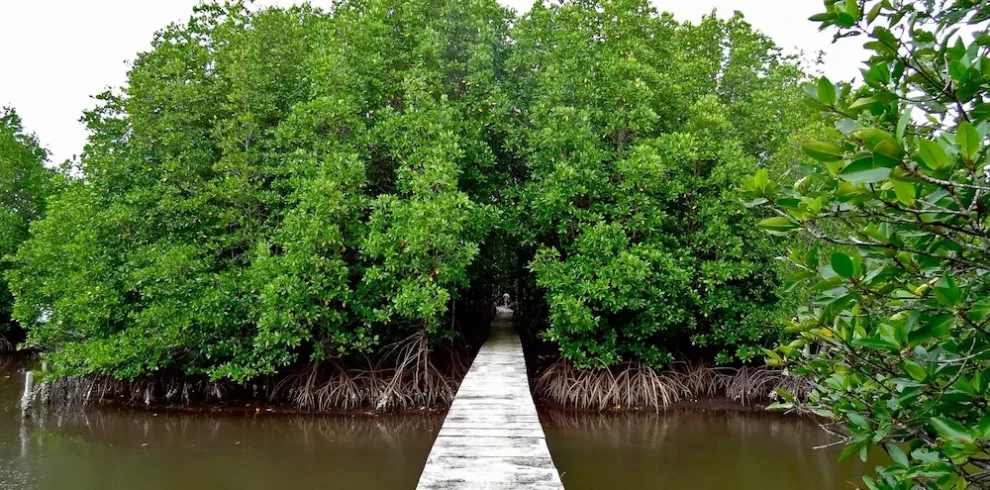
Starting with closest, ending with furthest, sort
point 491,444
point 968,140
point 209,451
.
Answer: point 968,140 < point 491,444 < point 209,451

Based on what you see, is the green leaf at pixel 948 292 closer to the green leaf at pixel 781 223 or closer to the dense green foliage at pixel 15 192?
the green leaf at pixel 781 223

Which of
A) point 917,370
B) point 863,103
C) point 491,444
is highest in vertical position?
point 863,103

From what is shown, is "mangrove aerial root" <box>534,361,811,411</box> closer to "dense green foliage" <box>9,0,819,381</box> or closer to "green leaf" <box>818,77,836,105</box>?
"dense green foliage" <box>9,0,819,381</box>

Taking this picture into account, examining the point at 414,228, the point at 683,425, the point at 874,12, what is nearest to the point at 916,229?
the point at 874,12

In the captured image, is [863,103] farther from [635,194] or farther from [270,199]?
[270,199]

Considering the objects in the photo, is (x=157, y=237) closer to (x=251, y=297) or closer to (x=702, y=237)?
(x=251, y=297)

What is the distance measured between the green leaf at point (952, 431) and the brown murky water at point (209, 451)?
14.2ft

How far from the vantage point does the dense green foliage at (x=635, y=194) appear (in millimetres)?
6723

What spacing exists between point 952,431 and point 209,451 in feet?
20.6

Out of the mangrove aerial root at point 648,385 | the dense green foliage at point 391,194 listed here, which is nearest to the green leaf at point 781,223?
the dense green foliage at point 391,194

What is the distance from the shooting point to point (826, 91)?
115 centimetres

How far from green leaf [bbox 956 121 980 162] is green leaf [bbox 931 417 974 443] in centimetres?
51

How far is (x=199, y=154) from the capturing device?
24.2ft

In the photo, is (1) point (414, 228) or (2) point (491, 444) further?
(1) point (414, 228)
